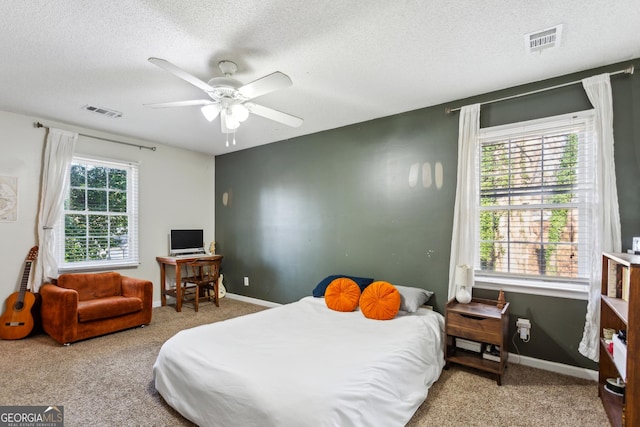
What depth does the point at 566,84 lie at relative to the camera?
8.61 feet

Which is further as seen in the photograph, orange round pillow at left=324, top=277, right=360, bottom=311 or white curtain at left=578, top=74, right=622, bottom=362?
orange round pillow at left=324, top=277, right=360, bottom=311

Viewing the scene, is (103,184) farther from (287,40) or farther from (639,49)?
(639,49)

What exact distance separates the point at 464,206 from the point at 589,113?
1.19 metres

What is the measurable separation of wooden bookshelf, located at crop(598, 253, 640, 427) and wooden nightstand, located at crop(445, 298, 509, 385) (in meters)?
0.63

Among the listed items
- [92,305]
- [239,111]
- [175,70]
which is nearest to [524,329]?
[239,111]

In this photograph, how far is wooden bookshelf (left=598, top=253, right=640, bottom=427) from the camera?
164 cm

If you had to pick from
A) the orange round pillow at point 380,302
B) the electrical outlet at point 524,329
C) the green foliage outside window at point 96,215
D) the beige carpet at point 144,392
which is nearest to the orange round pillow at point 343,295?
the orange round pillow at point 380,302

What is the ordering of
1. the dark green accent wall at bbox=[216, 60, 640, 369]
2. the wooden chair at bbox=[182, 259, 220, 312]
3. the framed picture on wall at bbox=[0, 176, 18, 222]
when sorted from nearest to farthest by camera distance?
the dark green accent wall at bbox=[216, 60, 640, 369]
the framed picture on wall at bbox=[0, 176, 18, 222]
the wooden chair at bbox=[182, 259, 220, 312]

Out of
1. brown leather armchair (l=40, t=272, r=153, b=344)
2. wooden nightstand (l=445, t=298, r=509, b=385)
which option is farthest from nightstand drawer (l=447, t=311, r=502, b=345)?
brown leather armchair (l=40, t=272, r=153, b=344)

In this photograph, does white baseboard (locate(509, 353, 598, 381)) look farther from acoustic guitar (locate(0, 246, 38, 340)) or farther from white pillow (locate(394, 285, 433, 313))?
acoustic guitar (locate(0, 246, 38, 340))

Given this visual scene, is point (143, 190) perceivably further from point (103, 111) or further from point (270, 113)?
point (270, 113)

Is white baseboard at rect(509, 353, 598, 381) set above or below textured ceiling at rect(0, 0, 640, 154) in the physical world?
below

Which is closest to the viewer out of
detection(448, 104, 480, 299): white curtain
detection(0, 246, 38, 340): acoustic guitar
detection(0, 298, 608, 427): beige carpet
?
detection(0, 298, 608, 427): beige carpet

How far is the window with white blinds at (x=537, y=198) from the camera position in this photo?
263 centimetres
